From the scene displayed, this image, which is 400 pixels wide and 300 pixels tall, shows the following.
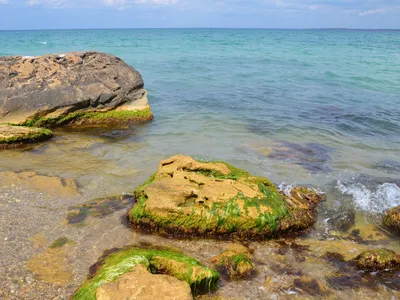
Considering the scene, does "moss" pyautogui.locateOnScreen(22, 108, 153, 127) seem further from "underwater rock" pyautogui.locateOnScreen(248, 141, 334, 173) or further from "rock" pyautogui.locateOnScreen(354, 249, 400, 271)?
"rock" pyautogui.locateOnScreen(354, 249, 400, 271)

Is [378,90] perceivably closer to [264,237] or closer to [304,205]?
[304,205]

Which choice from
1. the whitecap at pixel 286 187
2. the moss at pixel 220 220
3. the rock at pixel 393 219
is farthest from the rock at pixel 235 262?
the rock at pixel 393 219

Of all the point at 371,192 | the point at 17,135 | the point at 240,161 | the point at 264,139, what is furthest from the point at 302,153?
the point at 17,135

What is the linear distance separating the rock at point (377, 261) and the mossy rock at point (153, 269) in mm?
2228

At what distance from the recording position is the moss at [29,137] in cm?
A: 979

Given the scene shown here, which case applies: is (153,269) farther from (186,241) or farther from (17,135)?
(17,135)

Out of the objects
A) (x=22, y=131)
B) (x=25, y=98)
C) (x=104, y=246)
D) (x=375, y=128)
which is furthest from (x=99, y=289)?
(x=375, y=128)

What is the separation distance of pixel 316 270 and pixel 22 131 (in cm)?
834

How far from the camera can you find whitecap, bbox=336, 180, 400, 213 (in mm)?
7441

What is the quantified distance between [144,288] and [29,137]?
7444mm

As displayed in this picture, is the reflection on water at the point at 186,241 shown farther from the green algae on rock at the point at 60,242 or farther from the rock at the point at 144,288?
the rock at the point at 144,288

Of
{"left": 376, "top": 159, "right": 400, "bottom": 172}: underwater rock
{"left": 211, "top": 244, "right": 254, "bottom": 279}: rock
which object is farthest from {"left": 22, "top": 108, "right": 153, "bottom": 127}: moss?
{"left": 211, "top": 244, "right": 254, "bottom": 279}: rock

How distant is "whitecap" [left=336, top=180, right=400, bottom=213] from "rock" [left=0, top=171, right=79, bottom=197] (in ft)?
18.8

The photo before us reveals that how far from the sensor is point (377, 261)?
5.37 m
